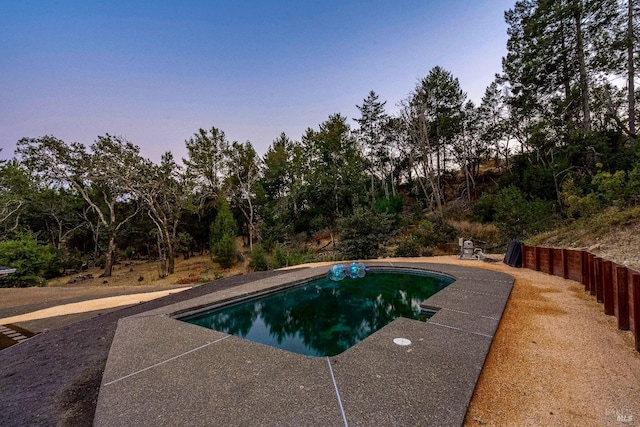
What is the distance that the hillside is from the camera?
5523 mm

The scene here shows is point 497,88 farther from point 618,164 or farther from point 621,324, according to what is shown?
point 621,324

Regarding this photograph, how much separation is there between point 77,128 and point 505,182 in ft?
90.0

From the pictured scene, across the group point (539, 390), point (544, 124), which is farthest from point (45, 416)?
point (544, 124)

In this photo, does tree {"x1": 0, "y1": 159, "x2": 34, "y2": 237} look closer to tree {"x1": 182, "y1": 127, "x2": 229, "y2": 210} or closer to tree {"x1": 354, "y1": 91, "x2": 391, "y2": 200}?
tree {"x1": 182, "y1": 127, "x2": 229, "y2": 210}

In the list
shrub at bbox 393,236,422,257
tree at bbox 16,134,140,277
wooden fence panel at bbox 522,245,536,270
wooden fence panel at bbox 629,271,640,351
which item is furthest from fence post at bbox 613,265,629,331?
tree at bbox 16,134,140,277

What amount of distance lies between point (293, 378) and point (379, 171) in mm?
26824

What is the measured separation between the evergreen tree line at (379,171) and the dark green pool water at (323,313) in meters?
4.83

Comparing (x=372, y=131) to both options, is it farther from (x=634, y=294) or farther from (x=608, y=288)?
(x=634, y=294)

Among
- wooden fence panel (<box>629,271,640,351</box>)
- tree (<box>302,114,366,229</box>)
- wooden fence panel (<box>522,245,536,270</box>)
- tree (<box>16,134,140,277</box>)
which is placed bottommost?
wooden fence panel (<box>522,245,536,270</box>)

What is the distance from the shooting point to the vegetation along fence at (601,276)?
9.00 ft

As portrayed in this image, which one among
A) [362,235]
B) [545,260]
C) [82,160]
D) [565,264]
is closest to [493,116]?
[362,235]

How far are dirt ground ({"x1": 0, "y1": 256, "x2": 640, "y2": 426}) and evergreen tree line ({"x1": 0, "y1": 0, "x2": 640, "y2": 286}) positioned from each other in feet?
21.1

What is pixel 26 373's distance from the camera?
2.79 m

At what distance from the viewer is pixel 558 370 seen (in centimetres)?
240
